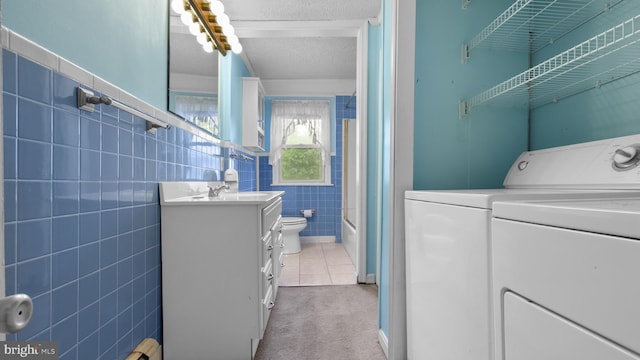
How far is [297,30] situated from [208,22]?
93 cm

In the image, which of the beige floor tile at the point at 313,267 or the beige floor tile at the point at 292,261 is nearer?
the beige floor tile at the point at 313,267

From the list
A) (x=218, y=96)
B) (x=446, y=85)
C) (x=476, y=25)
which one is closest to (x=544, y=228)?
Answer: (x=446, y=85)

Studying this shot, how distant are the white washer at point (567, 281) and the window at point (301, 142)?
359cm

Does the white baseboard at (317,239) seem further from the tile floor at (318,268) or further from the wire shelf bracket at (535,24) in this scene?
A: the wire shelf bracket at (535,24)

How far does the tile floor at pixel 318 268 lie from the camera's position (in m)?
2.64

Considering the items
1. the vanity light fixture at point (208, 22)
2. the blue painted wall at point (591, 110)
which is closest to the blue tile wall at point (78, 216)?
the vanity light fixture at point (208, 22)

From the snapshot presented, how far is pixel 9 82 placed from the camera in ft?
2.39

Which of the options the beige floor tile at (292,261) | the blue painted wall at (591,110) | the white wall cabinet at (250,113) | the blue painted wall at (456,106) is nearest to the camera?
the blue painted wall at (591,110)

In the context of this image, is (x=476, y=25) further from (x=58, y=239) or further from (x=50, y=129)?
(x=58, y=239)

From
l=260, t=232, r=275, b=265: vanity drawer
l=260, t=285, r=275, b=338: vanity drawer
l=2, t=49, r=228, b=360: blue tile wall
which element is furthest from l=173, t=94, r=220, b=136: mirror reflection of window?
l=260, t=285, r=275, b=338: vanity drawer

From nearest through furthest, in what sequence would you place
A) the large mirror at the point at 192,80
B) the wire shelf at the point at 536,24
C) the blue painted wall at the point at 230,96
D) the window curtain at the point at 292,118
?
the wire shelf at the point at 536,24
the large mirror at the point at 192,80
the blue painted wall at the point at 230,96
the window curtain at the point at 292,118

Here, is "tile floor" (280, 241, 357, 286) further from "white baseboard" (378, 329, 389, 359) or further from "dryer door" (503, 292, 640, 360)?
"dryer door" (503, 292, 640, 360)

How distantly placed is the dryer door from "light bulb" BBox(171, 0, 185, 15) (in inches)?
80.0

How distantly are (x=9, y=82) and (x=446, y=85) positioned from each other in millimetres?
1580
